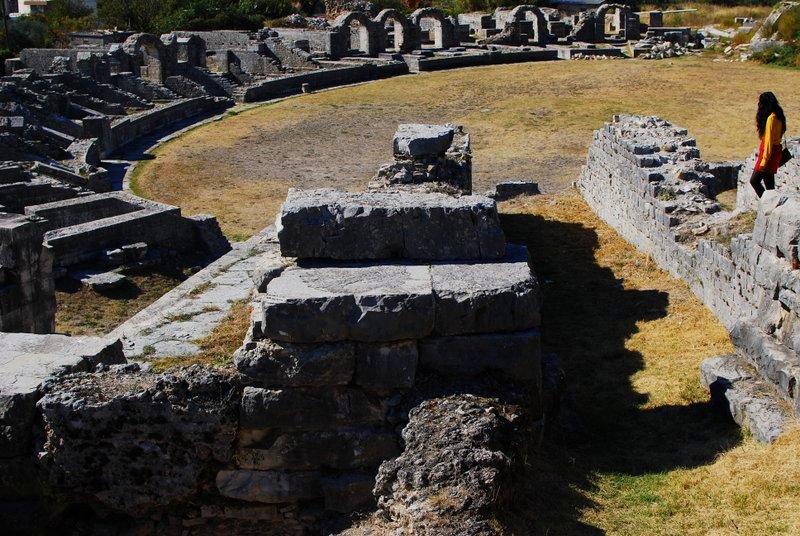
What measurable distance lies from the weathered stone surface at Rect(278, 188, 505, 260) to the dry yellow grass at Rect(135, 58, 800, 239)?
12136mm

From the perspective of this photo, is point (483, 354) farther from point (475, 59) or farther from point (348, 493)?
point (475, 59)

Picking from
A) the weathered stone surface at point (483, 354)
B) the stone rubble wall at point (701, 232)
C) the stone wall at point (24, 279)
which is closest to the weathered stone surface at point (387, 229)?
the weathered stone surface at point (483, 354)

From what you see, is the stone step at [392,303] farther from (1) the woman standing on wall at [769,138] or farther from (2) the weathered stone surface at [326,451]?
(1) the woman standing on wall at [769,138]

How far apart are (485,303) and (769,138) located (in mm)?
6685

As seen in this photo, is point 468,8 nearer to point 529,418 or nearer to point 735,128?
point 735,128

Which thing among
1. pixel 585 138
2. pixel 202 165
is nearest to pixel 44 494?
pixel 202 165

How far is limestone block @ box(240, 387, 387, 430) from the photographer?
20.4 feet

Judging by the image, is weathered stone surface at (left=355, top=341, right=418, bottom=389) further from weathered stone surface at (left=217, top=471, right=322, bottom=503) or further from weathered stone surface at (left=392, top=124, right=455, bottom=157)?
weathered stone surface at (left=392, top=124, right=455, bottom=157)

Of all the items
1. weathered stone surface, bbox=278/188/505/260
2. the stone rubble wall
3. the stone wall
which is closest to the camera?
weathered stone surface, bbox=278/188/505/260

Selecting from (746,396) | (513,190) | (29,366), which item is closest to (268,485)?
(29,366)

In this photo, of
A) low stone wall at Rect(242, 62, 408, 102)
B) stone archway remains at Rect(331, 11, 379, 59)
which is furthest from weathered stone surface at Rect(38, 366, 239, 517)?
stone archway remains at Rect(331, 11, 379, 59)

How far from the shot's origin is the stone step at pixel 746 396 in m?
7.19

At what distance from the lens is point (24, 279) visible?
32.7 ft

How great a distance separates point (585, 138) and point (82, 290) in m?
15.5
